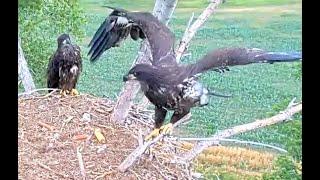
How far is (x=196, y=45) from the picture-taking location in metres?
6.14

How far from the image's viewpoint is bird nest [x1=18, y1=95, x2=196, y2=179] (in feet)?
8.89

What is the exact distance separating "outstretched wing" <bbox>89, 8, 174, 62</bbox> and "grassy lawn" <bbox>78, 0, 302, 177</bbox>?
10.4 ft

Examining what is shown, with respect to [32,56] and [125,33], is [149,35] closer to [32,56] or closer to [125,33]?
[125,33]

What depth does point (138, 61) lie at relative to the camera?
3.25 meters

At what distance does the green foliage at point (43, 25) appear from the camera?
5.40 m

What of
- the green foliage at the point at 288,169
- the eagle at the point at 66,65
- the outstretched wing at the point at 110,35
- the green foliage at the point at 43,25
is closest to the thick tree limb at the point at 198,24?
the outstretched wing at the point at 110,35

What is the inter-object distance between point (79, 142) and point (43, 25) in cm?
308

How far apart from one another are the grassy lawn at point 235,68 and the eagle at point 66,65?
216 cm

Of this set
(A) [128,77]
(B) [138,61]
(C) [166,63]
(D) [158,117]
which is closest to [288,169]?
(B) [138,61]

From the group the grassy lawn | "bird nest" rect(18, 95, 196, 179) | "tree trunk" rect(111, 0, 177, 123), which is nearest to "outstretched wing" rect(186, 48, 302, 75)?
"bird nest" rect(18, 95, 196, 179)

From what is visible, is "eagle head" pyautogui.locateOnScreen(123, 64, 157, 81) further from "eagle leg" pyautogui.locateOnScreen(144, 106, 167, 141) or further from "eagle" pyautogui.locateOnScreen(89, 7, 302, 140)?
"eagle leg" pyautogui.locateOnScreen(144, 106, 167, 141)

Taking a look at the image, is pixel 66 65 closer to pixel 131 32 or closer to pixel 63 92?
pixel 63 92

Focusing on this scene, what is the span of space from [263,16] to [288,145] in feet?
10.6
